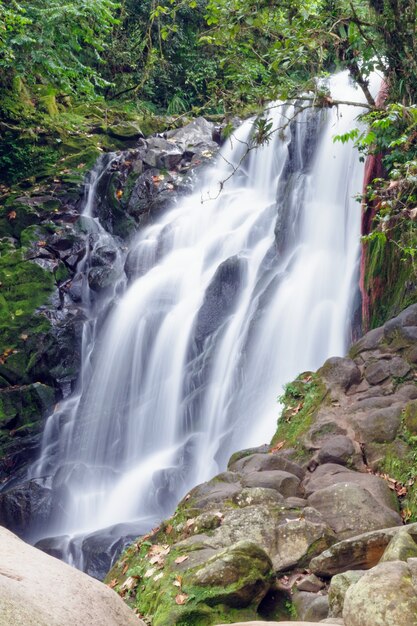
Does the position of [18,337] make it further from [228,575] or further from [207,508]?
[228,575]

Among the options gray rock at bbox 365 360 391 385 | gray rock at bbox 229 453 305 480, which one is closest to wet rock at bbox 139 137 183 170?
gray rock at bbox 365 360 391 385

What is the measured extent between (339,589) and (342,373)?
4.00m

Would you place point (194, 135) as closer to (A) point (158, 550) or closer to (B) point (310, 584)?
(A) point (158, 550)

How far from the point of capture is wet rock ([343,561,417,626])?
9.14 feet

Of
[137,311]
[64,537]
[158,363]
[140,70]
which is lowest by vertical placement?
[64,537]

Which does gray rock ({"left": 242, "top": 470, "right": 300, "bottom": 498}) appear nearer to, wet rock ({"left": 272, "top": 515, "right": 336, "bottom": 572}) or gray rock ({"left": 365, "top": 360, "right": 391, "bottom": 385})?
wet rock ({"left": 272, "top": 515, "right": 336, "bottom": 572})

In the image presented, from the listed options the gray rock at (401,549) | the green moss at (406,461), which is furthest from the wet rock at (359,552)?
the green moss at (406,461)

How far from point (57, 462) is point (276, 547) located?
7.18m

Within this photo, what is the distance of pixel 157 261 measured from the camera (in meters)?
14.5

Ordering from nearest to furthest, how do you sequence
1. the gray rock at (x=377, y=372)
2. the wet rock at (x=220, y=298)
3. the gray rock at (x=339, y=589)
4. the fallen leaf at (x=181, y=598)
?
the gray rock at (x=339, y=589), the fallen leaf at (x=181, y=598), the gray rock at (x=377, y=372), the wet rock at (x=220, y=298)

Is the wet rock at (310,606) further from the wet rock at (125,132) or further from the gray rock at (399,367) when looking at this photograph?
the wet rock at (125,132)

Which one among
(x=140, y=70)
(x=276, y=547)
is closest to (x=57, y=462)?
(x=276, y=547)

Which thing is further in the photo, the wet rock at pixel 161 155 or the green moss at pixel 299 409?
the wet rock at pixel 161 155

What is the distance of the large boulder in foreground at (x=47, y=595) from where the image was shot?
225 cm
